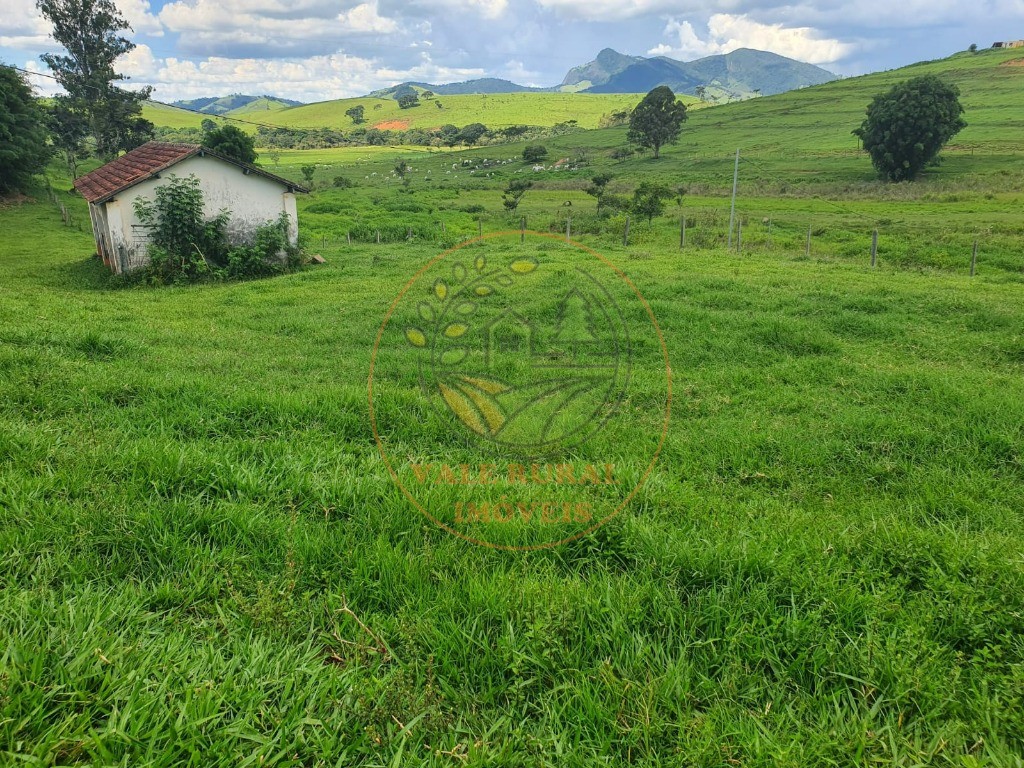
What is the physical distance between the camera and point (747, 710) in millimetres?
2107

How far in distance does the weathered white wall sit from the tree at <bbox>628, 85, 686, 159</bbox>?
2574 inches

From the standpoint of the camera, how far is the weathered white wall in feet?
55.6

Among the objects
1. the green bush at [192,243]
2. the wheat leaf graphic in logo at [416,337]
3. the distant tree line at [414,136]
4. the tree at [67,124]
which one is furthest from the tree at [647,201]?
the distant tree line at [414,136]

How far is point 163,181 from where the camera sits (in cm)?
1725

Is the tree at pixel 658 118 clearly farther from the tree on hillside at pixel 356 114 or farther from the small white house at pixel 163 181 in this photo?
the tree on hillside at pixel 356 114

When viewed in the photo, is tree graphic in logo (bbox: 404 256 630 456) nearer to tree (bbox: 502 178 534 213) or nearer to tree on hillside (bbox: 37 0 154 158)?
tree (bbox: 502 178 534 213)

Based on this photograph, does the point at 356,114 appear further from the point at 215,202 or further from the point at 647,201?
the point at 215,202

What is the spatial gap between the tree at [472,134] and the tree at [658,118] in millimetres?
36616

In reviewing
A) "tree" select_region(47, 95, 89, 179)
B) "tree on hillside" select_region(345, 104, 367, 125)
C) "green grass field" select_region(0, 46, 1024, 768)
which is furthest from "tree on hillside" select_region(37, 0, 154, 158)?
"tree on hillside" select_region(345, 104, 367, 125)

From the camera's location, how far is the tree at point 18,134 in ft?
96.2

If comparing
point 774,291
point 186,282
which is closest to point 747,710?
point 774,291

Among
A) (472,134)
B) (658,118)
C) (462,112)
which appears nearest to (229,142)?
(658,118)

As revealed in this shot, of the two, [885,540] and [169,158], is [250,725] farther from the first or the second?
[169,158]

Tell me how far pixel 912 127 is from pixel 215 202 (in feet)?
171
